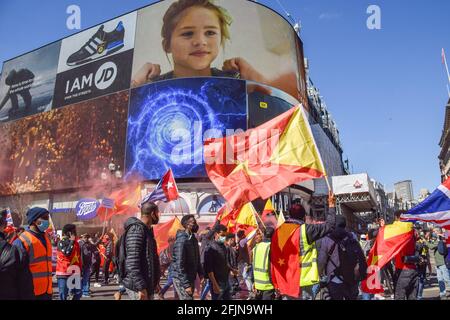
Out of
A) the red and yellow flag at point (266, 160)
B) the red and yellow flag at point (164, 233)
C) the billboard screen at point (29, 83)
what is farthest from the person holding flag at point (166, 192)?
the billboard screen at point (29, 83)

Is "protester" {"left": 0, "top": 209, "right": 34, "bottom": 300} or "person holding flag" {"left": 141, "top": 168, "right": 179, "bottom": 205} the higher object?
"person holding flag" {"left": 141, "top": 168, "right": 179, "bottom": 205}

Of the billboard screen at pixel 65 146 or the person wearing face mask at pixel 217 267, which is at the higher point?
the billboard screen at pixel 65 146

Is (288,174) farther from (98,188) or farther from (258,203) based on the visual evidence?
(98,188)

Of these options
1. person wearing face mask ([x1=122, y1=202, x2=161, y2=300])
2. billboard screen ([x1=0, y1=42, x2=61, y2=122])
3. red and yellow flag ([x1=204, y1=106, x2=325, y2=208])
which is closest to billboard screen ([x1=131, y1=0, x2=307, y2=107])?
billboard screen ([x1=0, y1=42, x2=61, y2=122])

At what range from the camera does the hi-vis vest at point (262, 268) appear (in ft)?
19.9

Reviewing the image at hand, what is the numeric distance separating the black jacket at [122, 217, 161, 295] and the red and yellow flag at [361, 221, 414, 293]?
4128 mm

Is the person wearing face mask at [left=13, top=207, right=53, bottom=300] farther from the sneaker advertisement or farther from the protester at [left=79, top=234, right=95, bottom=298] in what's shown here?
the sneaker advertisement

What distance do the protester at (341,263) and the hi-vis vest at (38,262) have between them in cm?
399

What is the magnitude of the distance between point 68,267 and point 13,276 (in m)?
4.09

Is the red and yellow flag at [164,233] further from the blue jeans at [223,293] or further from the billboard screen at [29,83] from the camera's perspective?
the billboard screen at [29,83]

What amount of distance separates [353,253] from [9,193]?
4819 cm

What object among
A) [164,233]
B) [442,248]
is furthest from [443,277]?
[164,233]

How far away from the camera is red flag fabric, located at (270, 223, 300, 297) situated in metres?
5.38

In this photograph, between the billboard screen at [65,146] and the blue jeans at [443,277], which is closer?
the blue jeans at [443,277]
